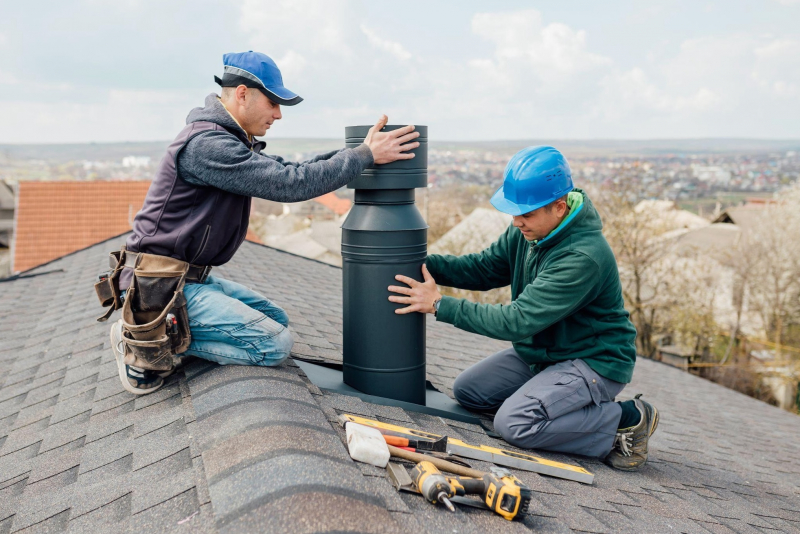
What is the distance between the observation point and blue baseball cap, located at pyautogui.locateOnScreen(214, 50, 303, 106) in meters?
2.90

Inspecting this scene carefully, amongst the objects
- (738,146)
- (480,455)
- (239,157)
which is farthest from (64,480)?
(738,146)

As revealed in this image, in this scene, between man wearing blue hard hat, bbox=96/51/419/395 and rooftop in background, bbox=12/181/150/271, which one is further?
rooftop in background, bbox=12/181/150/271

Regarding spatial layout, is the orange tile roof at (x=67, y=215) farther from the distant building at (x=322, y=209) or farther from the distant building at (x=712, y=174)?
the distant building at (x=712, y=174)

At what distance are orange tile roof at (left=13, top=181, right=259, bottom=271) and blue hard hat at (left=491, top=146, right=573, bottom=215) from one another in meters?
18.7

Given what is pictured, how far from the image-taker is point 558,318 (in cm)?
315

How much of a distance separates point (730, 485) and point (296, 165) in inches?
A: 123

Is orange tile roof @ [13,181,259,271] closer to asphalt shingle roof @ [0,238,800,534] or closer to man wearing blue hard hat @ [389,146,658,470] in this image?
asphalt shingle roof @ [0,238,800,534]

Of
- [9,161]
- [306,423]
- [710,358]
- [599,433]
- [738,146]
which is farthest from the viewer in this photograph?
[738,146]

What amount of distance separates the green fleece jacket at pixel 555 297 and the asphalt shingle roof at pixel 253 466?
56 cm

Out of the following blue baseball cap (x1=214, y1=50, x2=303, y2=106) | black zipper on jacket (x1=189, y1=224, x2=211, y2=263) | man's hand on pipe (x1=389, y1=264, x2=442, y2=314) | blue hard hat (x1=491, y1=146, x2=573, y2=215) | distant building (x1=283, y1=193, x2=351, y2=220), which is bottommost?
distant building (x1=283, y1=193, x2=351, y2=220)

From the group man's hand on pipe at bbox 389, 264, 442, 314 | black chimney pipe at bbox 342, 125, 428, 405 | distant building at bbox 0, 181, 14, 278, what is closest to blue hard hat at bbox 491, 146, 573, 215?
black chimney pipe at bbox 342, 125, 428, 405

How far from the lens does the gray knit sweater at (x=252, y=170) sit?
8.93 ft

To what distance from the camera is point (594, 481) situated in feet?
9.64

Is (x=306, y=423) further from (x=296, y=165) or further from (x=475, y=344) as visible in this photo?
(x=475, y=344)
